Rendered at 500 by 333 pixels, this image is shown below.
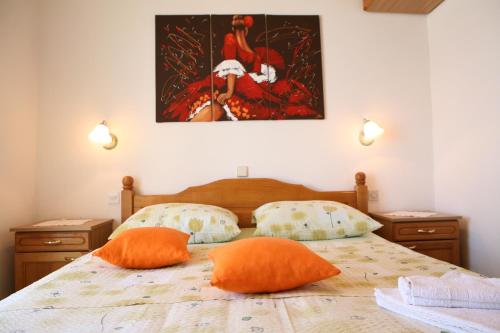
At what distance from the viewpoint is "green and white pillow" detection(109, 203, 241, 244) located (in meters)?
2.01

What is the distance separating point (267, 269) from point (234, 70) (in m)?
1.90

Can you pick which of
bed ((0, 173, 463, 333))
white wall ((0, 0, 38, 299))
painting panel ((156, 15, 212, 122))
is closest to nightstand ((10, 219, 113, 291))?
white wall ((0, 0, 38, 299))

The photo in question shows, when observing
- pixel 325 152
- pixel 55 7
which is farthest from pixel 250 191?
pixel 55 7

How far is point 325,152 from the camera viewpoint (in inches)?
104

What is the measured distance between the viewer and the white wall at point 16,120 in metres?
2.23

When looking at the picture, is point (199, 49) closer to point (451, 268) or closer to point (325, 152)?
point (325, 152)

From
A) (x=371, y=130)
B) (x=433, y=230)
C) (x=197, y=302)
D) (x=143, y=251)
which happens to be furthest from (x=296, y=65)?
(x=197, y=302)

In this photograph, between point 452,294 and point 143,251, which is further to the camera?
point 143,251

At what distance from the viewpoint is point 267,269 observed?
1.11 metres

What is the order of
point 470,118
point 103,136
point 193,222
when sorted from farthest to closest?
1. point 103,136
2. point 470,118
3. point 193,222

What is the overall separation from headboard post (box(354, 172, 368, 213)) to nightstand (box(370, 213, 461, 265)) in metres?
0.26

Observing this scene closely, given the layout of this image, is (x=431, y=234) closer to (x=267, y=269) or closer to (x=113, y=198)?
(x=267, y=269)

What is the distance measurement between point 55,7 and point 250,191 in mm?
2149

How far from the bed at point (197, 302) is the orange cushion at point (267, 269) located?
0.13 ft
